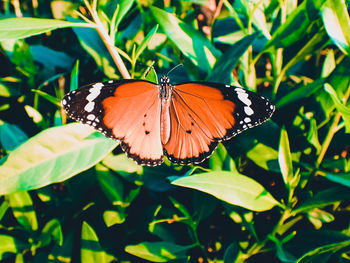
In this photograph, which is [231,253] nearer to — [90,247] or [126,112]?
[90,247]

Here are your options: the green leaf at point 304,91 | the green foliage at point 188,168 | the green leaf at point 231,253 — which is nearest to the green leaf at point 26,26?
the green foliage at point 188,168

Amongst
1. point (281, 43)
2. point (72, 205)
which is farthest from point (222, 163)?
point (72, 205)

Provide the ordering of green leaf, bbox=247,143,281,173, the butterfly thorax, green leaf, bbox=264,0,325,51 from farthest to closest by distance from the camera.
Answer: the butterfly thorax < green leaf, bbox=247,143,281,173 < green leaf, bbox=264,0,325,51

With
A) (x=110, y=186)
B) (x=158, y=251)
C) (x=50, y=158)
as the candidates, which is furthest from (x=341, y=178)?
(x=50, y=158)

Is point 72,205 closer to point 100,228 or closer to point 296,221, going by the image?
point 100,228

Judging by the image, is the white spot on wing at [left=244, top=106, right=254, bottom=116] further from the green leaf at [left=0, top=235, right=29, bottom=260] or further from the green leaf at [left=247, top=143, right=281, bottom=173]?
the green leaf at [left=0, top=235, right=29, bottom=260]

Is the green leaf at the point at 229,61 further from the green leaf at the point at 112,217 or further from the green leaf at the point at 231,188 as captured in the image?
the green leaf at the point at 112,217

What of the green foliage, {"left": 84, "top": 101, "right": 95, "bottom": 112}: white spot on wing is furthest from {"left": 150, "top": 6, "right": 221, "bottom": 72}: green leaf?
{"left": 84, "top": 101, "right": 95, "bottom": 112}: white spot on wing
